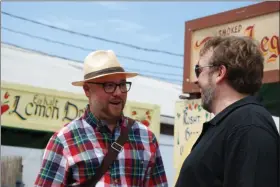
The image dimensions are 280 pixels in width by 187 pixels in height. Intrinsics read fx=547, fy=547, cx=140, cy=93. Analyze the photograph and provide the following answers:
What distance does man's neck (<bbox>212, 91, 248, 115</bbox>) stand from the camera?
237 cm

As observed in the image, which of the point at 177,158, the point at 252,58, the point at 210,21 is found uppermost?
the point at 210,21

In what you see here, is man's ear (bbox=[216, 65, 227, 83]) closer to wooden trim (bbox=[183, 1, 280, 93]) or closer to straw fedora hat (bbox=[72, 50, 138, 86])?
straw fedora hat (bbox=[72, 50, 138, 86])

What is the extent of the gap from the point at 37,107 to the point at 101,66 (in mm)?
6336

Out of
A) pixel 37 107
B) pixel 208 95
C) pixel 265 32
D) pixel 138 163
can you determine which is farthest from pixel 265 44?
pixel 37 107

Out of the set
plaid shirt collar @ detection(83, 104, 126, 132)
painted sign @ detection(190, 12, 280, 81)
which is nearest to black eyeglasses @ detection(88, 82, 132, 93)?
plaid shirt collar @ detection(83, 104, 126, 132)

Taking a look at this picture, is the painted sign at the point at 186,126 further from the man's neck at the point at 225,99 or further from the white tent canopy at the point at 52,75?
the white tent canopy at the point at 52,75

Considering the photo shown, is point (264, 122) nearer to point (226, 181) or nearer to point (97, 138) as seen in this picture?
point (226, 181)

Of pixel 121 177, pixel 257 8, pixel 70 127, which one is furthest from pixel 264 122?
pixel 257 8

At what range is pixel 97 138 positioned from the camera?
3.10 metres

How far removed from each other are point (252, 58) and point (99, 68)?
1138 millimetres

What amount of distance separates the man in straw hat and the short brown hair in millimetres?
890

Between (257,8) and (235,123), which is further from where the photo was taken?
(257,8)

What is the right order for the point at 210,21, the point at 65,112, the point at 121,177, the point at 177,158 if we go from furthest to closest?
the point at 65,112, the point at 177,158, the point at 210,21, the point at 121,177

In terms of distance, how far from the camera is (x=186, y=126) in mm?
7137
